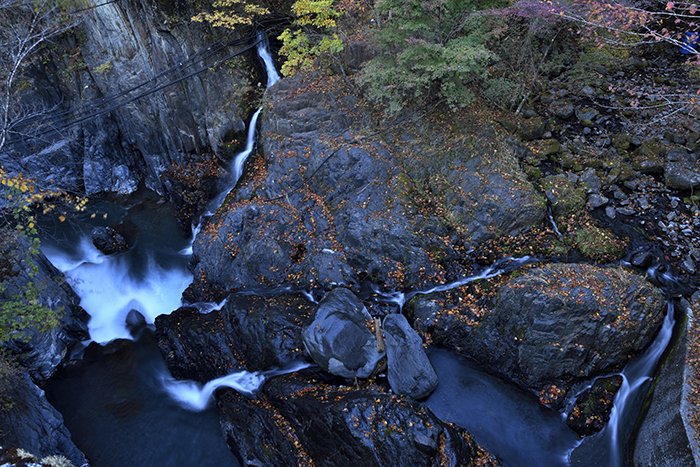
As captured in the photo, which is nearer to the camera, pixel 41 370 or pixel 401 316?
pixel 401 316

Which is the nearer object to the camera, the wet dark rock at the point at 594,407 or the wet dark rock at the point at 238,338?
the wet dark rock at the point at 594,407

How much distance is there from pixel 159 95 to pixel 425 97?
31.5 ft

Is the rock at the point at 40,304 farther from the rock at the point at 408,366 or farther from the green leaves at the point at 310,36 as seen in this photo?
the green leaves at the point at 310,36

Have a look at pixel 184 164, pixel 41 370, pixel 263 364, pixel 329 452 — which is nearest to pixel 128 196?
pixel 184 164

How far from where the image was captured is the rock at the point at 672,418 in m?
6.33

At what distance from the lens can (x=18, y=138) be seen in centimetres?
1540

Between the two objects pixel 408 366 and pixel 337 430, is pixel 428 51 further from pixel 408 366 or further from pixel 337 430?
pixel 337 430

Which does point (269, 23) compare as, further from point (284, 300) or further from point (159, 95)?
point (284, 300)

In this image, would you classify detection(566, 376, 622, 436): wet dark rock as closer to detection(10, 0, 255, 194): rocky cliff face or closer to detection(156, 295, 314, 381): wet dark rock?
detection(156, 295, 314, 381): wet dark rock

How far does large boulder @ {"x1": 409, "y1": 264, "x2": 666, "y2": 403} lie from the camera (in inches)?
333

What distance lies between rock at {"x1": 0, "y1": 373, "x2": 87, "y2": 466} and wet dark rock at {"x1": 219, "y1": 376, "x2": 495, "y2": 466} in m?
3.31

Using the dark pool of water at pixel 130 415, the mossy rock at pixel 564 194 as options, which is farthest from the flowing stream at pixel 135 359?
the mossy rock at pixel 564 194

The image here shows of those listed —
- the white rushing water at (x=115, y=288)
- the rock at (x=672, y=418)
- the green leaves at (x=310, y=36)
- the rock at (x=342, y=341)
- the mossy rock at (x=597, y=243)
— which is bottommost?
the rock at (x=672, y=418)

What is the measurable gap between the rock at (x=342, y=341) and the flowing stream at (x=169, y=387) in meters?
1.10
